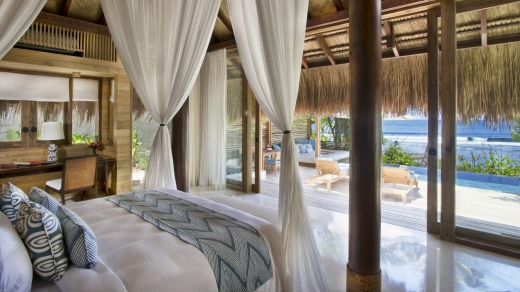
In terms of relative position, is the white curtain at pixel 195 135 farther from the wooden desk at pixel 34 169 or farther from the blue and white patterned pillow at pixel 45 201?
the blue and white patterned pillow at pixel 45 201

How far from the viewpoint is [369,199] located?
5.88ft

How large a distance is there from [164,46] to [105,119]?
2.26 m

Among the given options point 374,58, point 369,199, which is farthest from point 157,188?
point 374,58

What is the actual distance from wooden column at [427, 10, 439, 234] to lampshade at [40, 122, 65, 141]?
4374 mm

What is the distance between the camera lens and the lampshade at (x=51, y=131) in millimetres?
3791

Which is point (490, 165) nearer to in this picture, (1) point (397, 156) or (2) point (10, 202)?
(2) point (10, 202)

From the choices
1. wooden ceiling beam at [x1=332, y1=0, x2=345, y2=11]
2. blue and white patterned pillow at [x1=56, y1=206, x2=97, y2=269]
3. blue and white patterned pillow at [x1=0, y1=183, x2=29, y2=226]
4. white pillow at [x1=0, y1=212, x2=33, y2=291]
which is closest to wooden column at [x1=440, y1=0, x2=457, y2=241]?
wooden ceiling beam at [x1=332, y1=0, x2=345, y2=11]

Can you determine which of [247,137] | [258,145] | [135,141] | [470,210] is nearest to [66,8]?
[135,141]

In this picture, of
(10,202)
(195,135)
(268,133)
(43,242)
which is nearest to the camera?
(43,242)

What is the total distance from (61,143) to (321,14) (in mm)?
3782

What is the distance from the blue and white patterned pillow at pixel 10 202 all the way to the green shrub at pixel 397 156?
6.67 meters

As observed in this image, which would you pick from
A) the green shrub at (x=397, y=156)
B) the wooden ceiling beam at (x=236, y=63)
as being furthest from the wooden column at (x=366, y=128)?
the green shrub at (x=397, y=156)

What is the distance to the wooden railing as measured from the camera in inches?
134

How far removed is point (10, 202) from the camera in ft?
4.81
